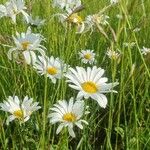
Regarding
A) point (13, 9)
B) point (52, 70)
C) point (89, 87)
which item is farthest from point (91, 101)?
point (89, 87)

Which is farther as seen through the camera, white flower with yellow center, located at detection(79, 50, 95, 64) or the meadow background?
white flower with yellow center, located at detection(79, 50, 95, 64)

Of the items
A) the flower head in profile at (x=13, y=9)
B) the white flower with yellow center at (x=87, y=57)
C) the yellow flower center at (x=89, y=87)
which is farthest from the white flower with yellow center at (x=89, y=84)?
the white flower with yellow center at (x=87, y=57)

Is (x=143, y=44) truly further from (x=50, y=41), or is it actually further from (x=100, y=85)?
(x=100, y=85)

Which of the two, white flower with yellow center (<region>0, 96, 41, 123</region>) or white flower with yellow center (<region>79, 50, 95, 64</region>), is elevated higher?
white flower with yellow center (<region>79, 50, 95, 64</region>)

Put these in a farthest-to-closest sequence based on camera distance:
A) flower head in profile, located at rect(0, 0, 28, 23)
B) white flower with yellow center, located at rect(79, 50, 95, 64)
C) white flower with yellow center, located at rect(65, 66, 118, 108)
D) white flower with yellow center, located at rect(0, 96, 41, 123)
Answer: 1. white flower with yellow center, located at rect(79, 50, 95, 64)
2. flower head in profile, located at rect(0, 0, 28, 23)
3. white flower with yellow center, located at rect(0, 96, 41, 123)
4. white flower with yellow center, located at rect(65, 66, 118, 108)

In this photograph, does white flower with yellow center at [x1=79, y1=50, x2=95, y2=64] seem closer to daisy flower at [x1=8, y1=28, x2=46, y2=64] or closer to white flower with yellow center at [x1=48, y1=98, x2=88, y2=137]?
daisy flower at [x1=8, y1=28, x2=46, y2=64]

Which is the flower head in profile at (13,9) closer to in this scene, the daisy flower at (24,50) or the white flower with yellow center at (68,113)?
the daisy flower at (24,50)

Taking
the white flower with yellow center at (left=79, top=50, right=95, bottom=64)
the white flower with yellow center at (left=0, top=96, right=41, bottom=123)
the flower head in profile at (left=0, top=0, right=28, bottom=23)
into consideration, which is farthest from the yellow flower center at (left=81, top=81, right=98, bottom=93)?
the white flower with yellow center at (left=79, top=50, right=95, bottom=64)
